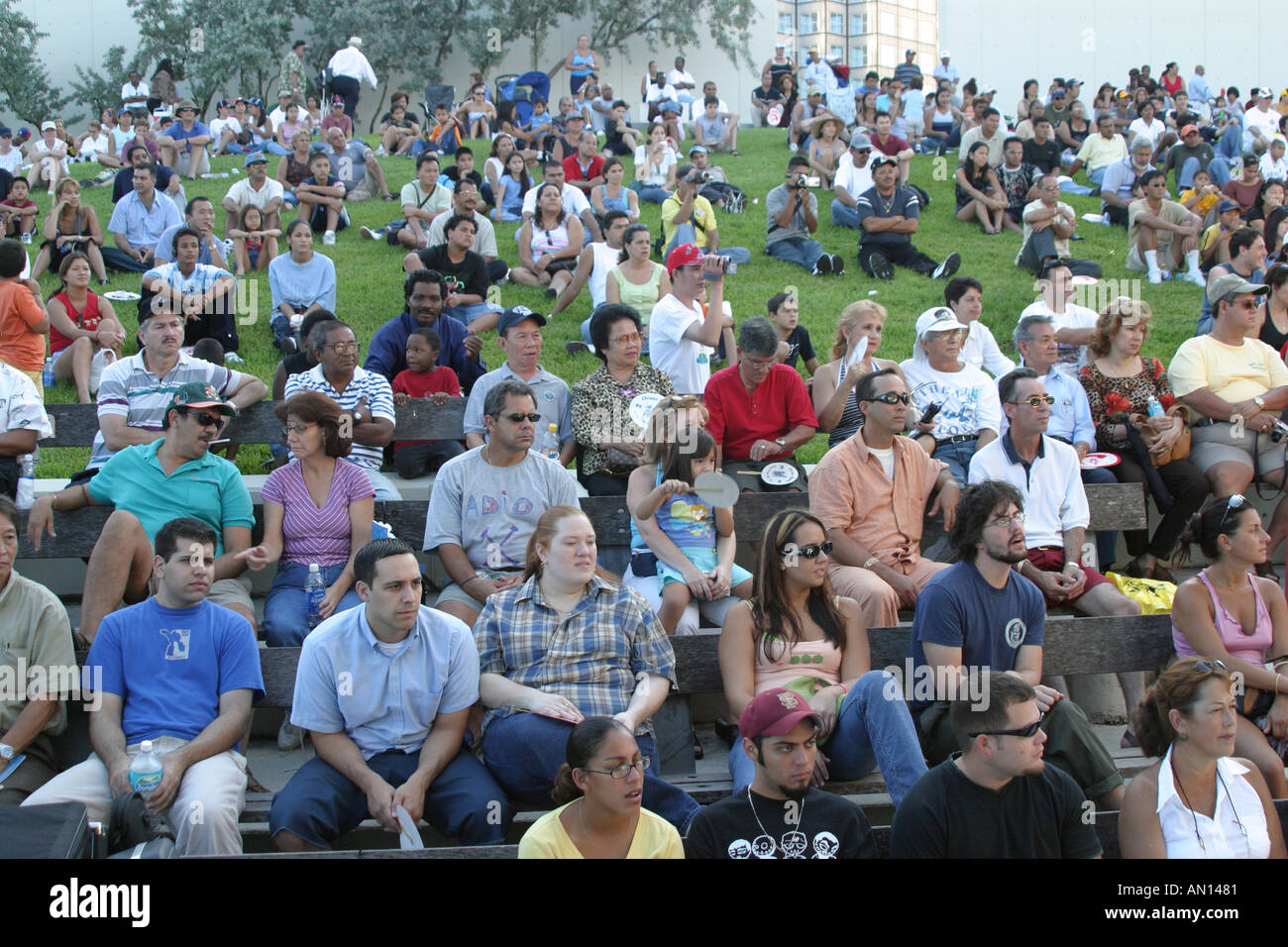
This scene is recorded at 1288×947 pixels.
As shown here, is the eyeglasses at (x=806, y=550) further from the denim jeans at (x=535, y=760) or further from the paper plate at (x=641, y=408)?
the paper plate at (x=641, y=408)

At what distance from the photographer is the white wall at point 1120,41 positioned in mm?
30406

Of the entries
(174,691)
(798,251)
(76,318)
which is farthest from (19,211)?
(174,691)

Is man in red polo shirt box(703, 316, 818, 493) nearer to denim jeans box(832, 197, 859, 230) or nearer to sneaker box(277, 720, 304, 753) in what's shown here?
sneaker box(277, 720, 304, 753)

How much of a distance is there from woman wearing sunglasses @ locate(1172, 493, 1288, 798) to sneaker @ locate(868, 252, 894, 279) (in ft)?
26.8

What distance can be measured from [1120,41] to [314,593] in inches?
1189

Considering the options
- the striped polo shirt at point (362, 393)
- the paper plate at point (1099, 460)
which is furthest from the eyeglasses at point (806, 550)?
the striped polo shirt at point (362, 393)

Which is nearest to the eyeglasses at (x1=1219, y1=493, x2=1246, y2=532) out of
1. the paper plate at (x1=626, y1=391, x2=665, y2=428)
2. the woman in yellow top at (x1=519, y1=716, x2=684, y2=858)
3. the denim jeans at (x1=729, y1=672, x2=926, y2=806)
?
the denim jeans at (x1=729, y1=672, x2=926, y2=806)

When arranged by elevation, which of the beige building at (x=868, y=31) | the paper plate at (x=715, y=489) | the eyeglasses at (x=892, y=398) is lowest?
the paper plate at (x=715, y=489)

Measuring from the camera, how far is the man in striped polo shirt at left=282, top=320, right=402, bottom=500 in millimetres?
7230

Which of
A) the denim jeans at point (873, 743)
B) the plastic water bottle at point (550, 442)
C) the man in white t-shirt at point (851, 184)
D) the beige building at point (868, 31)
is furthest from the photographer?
the beige building at point (868, 31)

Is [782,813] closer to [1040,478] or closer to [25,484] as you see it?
[1040,478]

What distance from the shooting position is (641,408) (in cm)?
730

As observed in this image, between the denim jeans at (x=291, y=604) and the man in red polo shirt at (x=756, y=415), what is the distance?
7.88 feet
